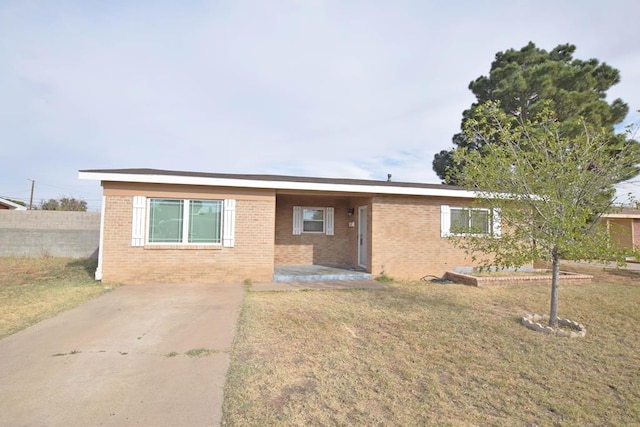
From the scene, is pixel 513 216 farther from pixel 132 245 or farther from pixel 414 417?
pixel 132 245

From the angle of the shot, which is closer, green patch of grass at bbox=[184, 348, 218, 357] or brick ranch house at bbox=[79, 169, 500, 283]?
green patch of grass at bbox=[184, 348, 218, 357]

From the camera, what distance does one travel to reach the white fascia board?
26.8 ft

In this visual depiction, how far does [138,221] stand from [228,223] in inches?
88.1

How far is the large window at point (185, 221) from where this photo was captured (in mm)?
8633

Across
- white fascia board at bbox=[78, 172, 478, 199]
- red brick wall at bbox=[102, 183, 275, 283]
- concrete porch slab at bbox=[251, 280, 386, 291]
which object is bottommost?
concrete porch slab at bbox=[251, 280, 386, 291]

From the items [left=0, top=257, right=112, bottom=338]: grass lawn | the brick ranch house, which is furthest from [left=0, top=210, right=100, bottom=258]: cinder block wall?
the brick ranch house

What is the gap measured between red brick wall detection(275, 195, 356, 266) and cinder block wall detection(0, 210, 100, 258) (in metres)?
8.37

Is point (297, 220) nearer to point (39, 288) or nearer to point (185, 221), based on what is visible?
point (185, 221)

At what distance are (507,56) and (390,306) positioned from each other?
19121 millimetres

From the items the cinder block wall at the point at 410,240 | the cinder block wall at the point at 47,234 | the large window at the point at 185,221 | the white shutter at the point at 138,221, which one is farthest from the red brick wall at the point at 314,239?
the cinder block wall at the point at 47,234

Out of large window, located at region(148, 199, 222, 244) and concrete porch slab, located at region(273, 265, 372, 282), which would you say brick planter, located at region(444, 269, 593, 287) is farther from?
large window, located at region(148, 199, 222, 244)

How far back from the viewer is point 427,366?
3729 mm

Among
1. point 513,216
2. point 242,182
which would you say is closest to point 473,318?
point 513,216

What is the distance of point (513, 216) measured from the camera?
525 cm
